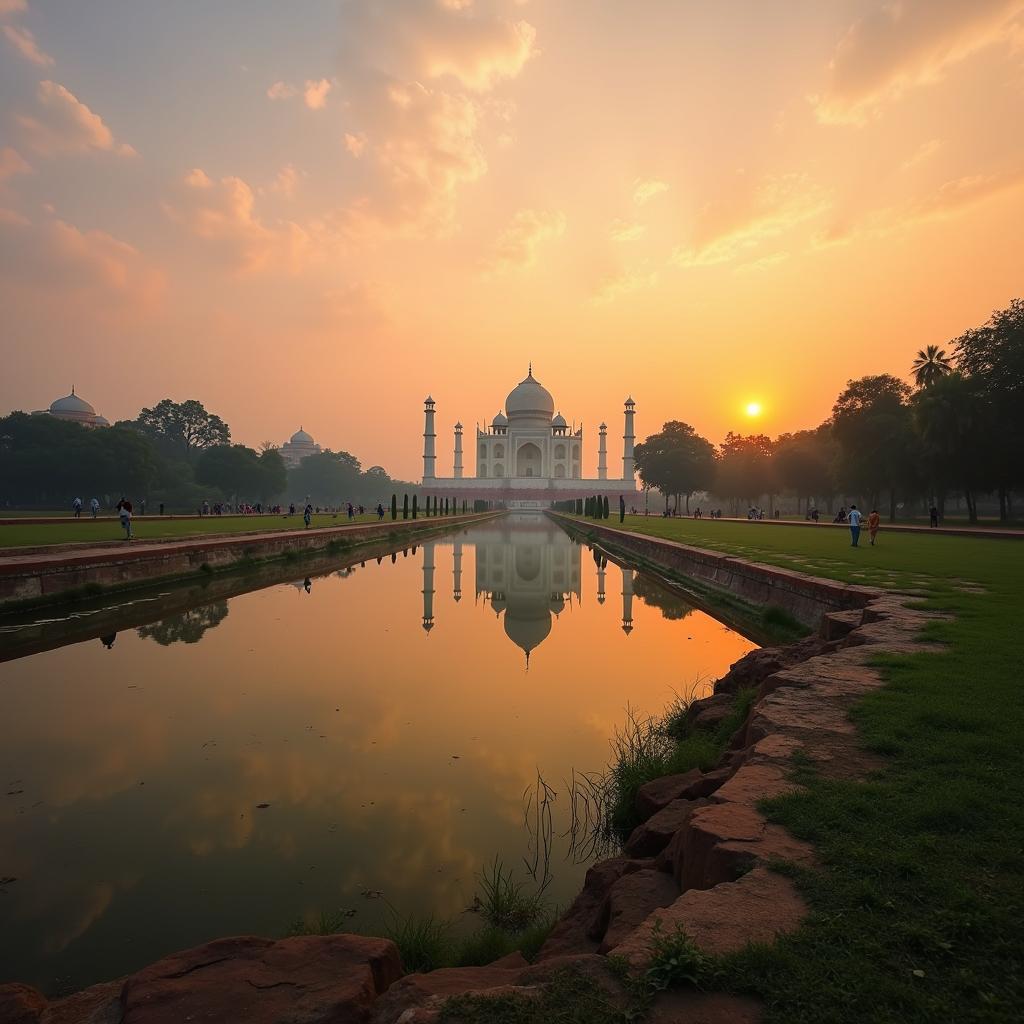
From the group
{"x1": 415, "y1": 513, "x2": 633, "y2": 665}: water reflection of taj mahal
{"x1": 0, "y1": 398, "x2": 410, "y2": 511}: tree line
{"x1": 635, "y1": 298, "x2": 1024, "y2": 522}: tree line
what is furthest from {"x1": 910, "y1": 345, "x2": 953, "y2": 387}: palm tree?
{"x1": 0, "y1": 398, "x2": 410, "y2": 511}: tree line

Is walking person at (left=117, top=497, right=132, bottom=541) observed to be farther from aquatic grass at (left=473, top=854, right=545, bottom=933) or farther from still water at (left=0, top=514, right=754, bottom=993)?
aquatic grass at (left=473, top=854, right=545, bottom=933)

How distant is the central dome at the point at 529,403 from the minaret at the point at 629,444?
9.73m

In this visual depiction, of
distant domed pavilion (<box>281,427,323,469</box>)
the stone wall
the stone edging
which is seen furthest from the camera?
distant domed pavilion (<box>281,427,323,469</box>)

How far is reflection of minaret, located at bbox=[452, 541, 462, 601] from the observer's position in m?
9.89

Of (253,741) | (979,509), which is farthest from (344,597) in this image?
(979,509)

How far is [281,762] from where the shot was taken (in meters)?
3.56

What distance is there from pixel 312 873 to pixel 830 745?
2150mm

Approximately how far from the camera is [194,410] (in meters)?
59.8

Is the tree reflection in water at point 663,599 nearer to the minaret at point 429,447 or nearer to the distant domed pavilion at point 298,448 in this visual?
the minaret at point 429,447

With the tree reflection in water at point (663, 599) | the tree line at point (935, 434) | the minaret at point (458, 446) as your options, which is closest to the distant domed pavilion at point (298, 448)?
the minaret at point (458, 446)

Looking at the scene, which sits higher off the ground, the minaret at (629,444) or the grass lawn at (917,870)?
the minaret at (629,444)

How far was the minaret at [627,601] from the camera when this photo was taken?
7.52 m

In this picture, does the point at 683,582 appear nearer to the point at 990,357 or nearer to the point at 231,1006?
the point at 231,1006

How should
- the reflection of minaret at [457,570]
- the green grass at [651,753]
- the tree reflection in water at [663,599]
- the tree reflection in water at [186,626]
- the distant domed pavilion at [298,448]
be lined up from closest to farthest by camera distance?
the green grass at [651,753] < the tree reflection in water at [186,626] < the tree reflection in water at [663,599] < the reflection of minaret at [457,570] < the distant domed pavilion at [298,448]
